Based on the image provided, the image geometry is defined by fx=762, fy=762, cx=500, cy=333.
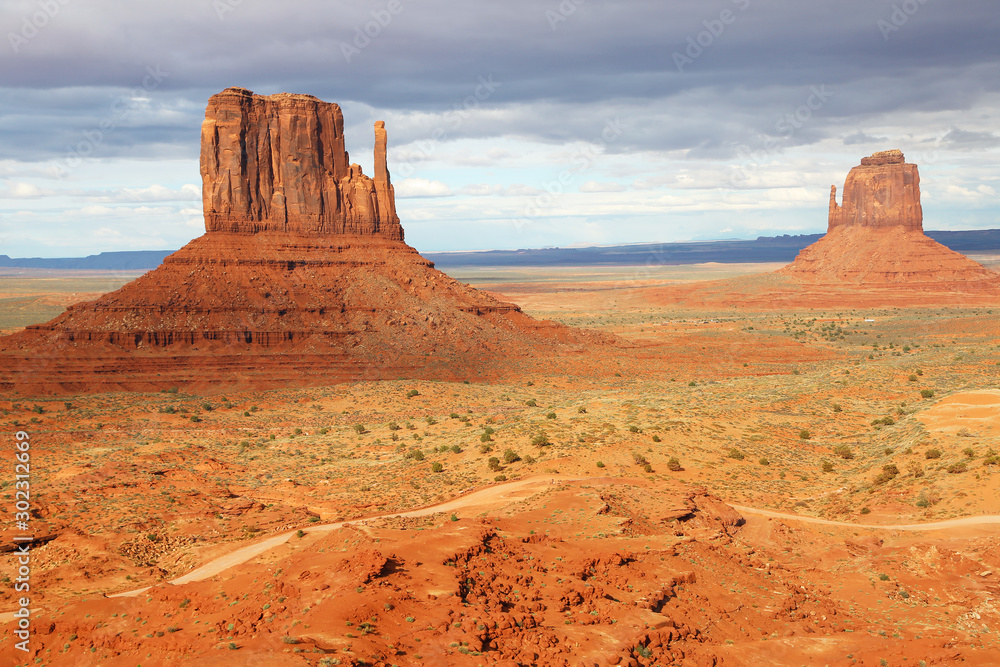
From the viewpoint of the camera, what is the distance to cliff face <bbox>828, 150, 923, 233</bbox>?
147375 mm

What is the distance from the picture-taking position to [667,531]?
76.1 feet

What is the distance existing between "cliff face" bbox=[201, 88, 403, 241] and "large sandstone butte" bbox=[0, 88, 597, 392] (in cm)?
13

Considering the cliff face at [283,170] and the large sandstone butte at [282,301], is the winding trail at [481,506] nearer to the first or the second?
the large sandstone butte at [282,301]

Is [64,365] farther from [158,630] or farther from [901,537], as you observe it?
[901,537]

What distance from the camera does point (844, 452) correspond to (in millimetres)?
34281

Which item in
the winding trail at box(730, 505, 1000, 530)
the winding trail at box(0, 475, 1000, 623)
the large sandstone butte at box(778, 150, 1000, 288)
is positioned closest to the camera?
the winding trail at box(0, 475, 1000, 623)

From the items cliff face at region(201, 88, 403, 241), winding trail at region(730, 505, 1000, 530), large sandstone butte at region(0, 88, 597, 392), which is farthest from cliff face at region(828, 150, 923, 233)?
winding trail at region(730, 505, 1000, 530)

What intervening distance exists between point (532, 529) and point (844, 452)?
736 inches

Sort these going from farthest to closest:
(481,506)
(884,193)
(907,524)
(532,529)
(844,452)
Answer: (884,193)
(844,452)
(481,506)
(907,524)
(532,529)

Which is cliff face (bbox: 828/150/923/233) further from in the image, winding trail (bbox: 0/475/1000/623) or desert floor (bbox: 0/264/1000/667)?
winding trail (bbox: 0/475/1000/623)

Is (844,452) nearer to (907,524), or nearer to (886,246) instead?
(907,524)

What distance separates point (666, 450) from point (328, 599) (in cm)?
2007

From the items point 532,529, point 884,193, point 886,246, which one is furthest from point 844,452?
point 884,193
